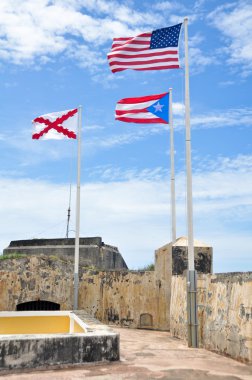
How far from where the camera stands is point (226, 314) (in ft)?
28.6

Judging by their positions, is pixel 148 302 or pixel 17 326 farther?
pixel 148 302

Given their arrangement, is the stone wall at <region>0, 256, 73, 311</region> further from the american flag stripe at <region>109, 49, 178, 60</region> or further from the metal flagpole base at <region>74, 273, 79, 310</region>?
the american flag stripe at <region>109, 49, 178, 60</region>

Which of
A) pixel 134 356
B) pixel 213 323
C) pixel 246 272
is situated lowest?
pixel 134 356

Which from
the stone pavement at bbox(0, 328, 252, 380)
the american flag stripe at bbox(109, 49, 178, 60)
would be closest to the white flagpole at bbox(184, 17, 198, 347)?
the stone pavement at bbox(0, 328, 252, 380)

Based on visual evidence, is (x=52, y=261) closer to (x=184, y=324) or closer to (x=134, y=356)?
(x=184, y=324)

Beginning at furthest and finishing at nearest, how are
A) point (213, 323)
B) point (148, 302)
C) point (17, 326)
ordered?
point (148, 302), point (17, 326), point (213, 323)

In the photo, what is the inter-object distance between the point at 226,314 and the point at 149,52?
22.8ft

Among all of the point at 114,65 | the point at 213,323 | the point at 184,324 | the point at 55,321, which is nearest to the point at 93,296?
the point at 55,321

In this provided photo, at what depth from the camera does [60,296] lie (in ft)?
52.4

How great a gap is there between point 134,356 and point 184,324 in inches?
119

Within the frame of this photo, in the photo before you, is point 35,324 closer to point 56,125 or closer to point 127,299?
point 127,299

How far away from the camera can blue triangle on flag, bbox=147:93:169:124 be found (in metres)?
13.5

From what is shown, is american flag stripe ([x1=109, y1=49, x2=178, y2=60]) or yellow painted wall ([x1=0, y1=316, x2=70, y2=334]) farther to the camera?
yellow painted wall ([x1=0, y1=316, x2=70, y2=334])

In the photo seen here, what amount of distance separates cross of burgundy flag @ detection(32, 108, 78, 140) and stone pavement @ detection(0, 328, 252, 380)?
8329 mm
